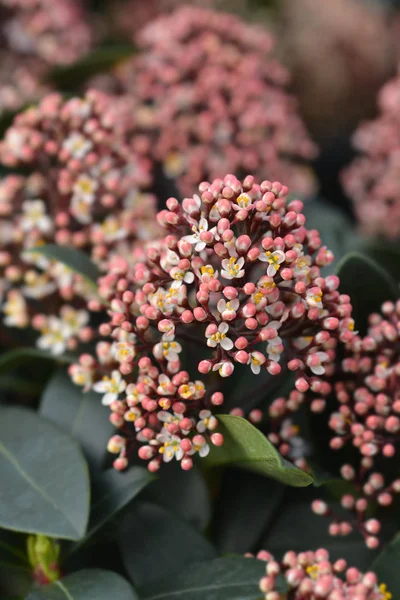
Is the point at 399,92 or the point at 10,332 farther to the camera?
the point at 399,92

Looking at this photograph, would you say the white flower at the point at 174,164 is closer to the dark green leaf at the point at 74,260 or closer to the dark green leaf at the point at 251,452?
the dark green leaf at the point at 74,260

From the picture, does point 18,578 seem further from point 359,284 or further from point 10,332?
point 359,284

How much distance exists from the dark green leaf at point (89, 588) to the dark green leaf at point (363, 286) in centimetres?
41

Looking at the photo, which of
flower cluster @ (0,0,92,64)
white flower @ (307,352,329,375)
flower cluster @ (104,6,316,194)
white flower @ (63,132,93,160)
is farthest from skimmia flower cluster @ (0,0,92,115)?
white flower @ (307,352,329,375)

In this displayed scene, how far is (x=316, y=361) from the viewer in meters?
0.67

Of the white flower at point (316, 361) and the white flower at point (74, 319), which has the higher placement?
the white flower at point (316, 361)

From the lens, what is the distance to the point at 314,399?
2.63ft

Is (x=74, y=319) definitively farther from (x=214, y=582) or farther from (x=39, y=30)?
(x=39, y=30)

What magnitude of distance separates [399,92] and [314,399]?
0.73 m

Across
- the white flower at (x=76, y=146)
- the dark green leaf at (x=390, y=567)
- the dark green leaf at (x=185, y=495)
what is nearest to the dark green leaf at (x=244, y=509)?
the dark green leaf at (x=185, y=495)

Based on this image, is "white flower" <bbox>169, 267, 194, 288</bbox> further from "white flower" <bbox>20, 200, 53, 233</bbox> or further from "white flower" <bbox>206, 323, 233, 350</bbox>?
"white flower" <bbox>20, 200, 53, 233</bbox>

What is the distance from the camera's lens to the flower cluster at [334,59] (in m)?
1.94

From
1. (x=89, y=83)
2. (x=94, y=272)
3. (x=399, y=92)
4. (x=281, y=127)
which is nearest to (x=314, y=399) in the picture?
(x=94, y=272)

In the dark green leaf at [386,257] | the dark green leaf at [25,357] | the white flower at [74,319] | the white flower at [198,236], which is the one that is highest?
the dark green leaf at [386,257]
